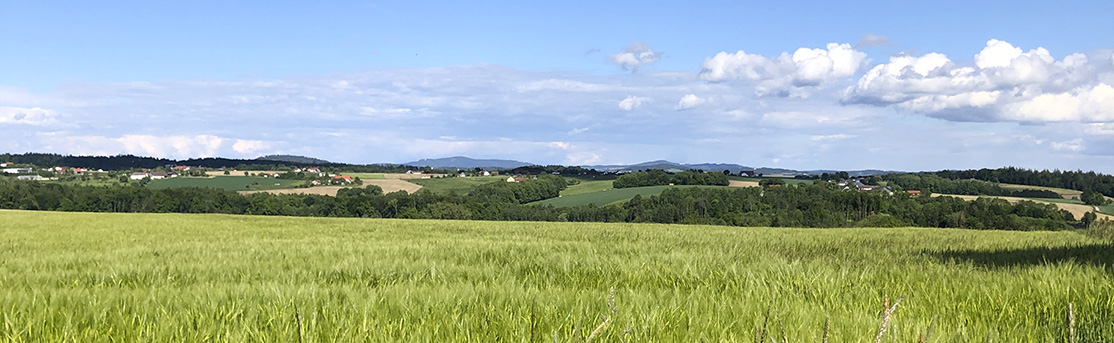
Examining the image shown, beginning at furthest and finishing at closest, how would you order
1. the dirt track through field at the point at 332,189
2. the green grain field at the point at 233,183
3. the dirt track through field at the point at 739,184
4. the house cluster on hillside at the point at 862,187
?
the green grain field at the point at 233,183
the dirt track through field at the point at 739,184
the dirt track through field at the point at 332,189
the house cluster on hillside at the point at 862,187

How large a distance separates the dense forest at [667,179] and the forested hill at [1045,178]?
145 feet

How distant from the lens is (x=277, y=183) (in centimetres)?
12144

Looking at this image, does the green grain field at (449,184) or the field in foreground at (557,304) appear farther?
the green grain field at (449,184)

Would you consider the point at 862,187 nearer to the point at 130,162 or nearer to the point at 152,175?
the point at 152,175

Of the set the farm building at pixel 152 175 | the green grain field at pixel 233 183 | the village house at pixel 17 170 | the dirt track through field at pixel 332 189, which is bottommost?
the dirt track through field at pixel 332 189

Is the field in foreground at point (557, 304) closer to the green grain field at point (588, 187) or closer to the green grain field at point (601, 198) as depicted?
the green grain field at point (601, 198)

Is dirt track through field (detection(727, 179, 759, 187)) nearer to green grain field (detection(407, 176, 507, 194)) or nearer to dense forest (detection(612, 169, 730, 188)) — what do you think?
dense forest (detection(612, 169, 730, 188))

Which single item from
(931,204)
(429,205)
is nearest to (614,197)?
(429,205)

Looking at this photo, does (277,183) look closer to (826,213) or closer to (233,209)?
(233,209)

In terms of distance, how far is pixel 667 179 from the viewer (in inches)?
4783

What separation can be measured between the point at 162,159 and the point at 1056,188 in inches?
8605

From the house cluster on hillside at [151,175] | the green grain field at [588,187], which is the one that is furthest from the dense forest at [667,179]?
the house cluster on hillside at [151,175]

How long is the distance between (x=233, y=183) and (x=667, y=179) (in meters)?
78.2

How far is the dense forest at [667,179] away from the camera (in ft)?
370
